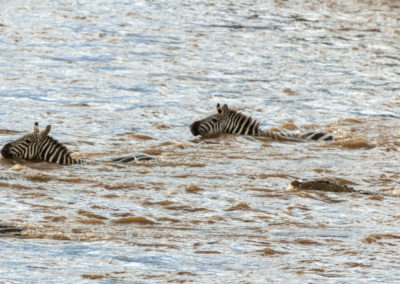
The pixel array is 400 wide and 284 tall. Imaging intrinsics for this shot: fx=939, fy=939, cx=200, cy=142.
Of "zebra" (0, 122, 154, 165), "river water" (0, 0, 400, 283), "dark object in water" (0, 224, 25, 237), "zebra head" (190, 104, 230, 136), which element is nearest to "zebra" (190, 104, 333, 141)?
"zebra head" (190, 104, 230, 136)

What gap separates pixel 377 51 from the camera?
30406 millimetres

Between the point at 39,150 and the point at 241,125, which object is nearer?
the point at 39,150

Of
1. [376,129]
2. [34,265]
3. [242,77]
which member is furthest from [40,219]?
[242,77]

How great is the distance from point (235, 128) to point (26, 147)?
206 inches

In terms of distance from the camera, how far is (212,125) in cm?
1861

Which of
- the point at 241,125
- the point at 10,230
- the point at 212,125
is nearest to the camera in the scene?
the point at 10,230

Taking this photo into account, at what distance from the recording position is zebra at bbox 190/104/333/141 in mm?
18328

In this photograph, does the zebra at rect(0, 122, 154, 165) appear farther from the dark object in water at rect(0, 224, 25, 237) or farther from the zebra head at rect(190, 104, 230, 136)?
the dark object in water at rect(0, 224, 25, 237)

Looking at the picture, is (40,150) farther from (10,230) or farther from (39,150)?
(10,230)

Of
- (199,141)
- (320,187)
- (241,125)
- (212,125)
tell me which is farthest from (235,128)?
(320,187)

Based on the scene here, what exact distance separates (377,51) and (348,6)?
7300 mm

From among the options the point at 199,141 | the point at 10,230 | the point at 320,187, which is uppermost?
the point at 199,141

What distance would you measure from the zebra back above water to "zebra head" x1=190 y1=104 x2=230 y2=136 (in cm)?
389

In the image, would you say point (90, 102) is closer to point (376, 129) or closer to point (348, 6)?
point (376, 129)
